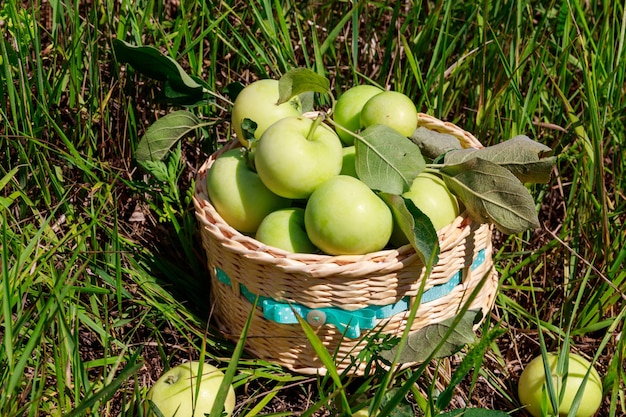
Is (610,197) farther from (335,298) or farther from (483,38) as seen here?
(335,298)

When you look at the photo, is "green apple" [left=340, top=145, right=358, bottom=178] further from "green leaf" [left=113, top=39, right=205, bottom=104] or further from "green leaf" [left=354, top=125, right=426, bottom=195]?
"green leaf" [left=113, top=39, right=205, bottom=104]

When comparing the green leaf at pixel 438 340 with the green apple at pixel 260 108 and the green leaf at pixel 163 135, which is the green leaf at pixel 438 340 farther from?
the green leaf at pixel 163 135

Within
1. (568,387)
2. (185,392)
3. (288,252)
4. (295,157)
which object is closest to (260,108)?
(295,157)

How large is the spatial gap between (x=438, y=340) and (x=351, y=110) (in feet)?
1.84

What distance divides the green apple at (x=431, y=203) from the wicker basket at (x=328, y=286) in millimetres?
40

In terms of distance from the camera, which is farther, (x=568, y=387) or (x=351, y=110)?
(x=351, y=110)

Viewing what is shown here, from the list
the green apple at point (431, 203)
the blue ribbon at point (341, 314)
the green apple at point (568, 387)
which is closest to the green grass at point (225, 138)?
the green apple at point (568, 387)

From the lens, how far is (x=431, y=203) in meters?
1.52

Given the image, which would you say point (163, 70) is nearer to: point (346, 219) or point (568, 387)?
point (346, 219)

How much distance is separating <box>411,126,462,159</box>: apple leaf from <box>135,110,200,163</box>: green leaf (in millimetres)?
528

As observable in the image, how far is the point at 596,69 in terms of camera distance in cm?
195

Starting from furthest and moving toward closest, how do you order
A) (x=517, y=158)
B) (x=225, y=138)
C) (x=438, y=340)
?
(x=225, y=138), (x=517, y=158), (x=438, y=340)

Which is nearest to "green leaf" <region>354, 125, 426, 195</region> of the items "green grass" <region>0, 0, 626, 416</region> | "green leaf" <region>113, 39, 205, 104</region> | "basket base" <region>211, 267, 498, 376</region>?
"basket base" <region>211, 267, 498, 376</region>

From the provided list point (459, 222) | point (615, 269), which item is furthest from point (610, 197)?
point (459, 222)
